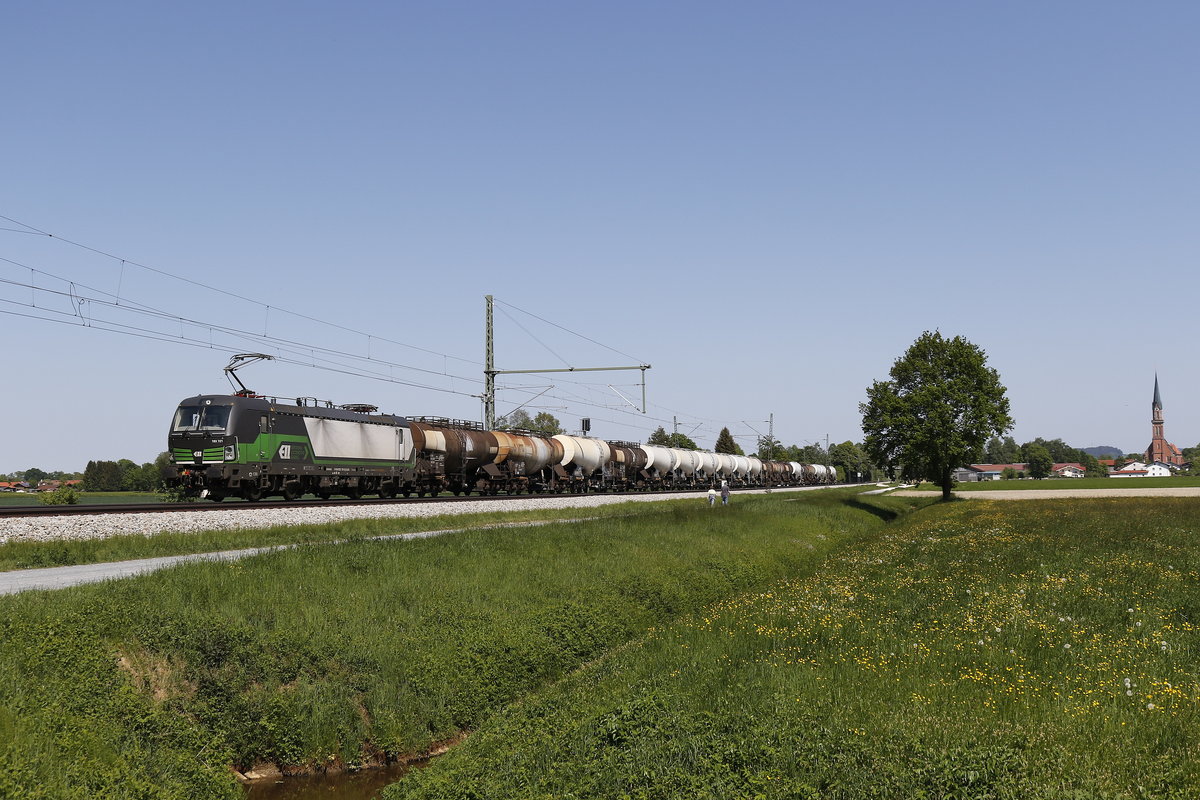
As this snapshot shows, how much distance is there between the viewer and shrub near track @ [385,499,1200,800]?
9859mm

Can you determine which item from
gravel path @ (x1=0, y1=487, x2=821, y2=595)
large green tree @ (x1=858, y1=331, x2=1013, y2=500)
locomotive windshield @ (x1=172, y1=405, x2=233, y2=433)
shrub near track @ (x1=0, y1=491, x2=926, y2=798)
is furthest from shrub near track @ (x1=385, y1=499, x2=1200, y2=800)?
large green tree @ (x1=858, y1=331, x2=1013, y2=500)

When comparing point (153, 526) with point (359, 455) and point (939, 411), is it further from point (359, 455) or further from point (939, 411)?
point (939, 411)

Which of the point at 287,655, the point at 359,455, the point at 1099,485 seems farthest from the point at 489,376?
the point at 1099,485

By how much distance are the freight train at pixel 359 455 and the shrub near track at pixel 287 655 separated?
50.1 feet

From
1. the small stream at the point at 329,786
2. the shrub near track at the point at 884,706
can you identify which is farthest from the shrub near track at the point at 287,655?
the shrub near track at the point at 884,706

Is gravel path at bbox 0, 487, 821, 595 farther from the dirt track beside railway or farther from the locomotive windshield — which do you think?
the dirt track beside railway

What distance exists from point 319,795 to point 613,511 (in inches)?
1378

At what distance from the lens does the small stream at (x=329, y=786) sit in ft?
44.1

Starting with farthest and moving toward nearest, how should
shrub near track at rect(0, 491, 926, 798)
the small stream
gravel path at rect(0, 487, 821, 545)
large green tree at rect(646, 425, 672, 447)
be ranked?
large green tree at rect(646, 425, 672, 447)
gravel path at rect(0, 487, 821, 545)
the small stream
shrub near track at rect(0, 491, 926, 798)

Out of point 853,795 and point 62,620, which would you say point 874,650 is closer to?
point 853,795

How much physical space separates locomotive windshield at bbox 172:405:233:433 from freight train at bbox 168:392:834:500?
43 millimetres

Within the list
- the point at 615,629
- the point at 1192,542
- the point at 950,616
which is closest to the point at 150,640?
the point at 615,629

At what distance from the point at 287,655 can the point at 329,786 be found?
3021 millimetres

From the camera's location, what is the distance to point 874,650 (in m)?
15.0
